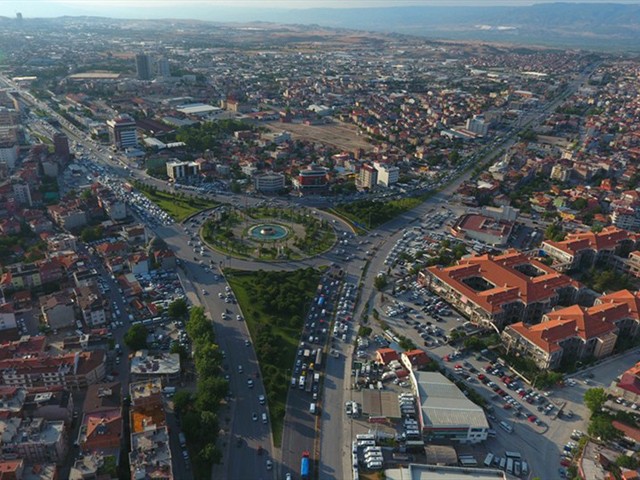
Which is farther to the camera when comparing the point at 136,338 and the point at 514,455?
the point at 136,338

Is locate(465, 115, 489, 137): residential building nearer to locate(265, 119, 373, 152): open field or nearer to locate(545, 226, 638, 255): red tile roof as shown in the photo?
locate(265, 119, 373, 152): open field

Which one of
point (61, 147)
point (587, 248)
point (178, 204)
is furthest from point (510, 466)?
point (61, 147)

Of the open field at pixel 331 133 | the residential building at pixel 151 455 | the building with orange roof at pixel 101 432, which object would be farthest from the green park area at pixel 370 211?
the building with orange roof at pixel 101 432

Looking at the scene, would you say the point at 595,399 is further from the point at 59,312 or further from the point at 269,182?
the point at 269,182

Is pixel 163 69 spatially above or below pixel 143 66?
below

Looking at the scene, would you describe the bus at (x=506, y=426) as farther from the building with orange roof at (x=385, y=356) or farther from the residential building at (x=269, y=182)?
the residential building at (x=269, y=182)

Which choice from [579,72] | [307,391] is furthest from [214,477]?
[579,72]

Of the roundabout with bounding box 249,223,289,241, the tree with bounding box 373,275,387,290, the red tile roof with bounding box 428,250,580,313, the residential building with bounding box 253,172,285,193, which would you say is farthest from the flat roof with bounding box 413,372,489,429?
the residential building with bounding box 253,172,285,193
